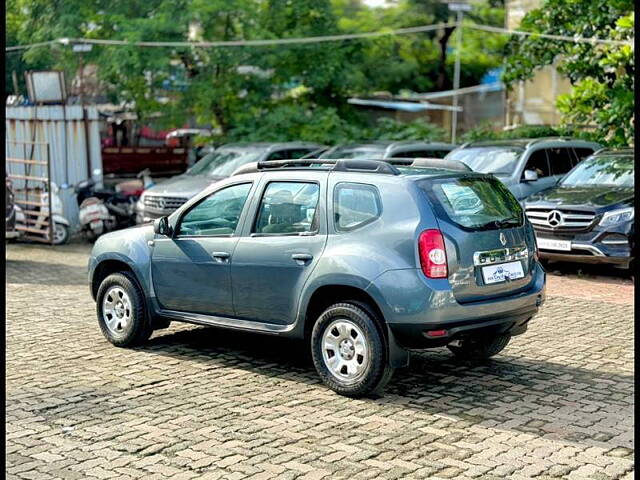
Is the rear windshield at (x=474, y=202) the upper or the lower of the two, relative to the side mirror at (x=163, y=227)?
upper

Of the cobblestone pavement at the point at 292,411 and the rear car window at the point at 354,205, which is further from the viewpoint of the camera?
the rear car window at the point at 354,205

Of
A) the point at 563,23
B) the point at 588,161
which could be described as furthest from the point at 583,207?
the point at 563,23

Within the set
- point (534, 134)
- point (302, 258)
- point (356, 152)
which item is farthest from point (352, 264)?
point (534, 134)

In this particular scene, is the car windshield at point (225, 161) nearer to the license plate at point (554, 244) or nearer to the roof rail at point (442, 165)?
the license plate at point (554, 244)

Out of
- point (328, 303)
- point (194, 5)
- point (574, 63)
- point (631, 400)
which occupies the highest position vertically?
point (194, 5)

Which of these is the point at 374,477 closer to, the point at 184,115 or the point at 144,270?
the point at 144,270

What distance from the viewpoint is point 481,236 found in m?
7.40

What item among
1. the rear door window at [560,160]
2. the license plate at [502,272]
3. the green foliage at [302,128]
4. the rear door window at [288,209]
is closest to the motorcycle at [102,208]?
the green foliage at [302,128]

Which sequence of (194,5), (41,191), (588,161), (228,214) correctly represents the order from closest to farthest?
(228,214) < (588,161) < (41,191) < (194,5)

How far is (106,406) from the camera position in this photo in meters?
7.21

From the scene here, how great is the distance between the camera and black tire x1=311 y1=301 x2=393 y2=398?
23.6 ft

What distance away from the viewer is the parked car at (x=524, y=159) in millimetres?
16172

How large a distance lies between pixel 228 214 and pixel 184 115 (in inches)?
670

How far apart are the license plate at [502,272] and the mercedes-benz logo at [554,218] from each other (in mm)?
6286
